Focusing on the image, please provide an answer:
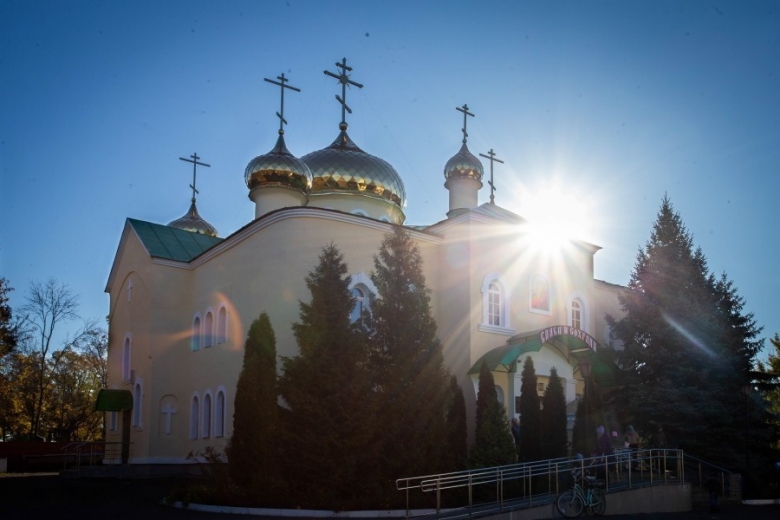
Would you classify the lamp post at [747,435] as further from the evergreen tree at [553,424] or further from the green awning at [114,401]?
the green awning at [114,401]

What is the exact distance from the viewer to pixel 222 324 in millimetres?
23016

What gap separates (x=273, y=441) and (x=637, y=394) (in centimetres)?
997

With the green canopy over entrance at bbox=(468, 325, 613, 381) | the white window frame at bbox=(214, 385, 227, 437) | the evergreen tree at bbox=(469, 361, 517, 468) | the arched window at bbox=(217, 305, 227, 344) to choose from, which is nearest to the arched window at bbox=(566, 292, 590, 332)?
the green canopy over entrance at bbox=(468, 325, 613, 381)

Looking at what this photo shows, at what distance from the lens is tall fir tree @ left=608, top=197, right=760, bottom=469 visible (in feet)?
63.0

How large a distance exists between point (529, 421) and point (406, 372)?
4.24 meters

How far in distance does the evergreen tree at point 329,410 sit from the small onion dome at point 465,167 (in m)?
13.6

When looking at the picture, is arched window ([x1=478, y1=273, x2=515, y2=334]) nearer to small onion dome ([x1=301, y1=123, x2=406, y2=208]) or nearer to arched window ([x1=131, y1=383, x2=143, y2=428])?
small onion dome ([x1=301, y1=123, x2=406, y2=208])

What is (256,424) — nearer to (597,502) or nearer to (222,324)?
(597,502)

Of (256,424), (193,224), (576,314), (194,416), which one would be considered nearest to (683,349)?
(576,314)

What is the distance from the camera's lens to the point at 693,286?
69.7 feet

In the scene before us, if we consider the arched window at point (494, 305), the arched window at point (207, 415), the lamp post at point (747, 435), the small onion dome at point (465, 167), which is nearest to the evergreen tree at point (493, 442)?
the arched window at point (494, 305)

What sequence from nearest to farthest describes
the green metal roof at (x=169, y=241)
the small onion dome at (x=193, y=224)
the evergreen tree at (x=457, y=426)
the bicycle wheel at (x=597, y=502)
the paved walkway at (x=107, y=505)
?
the paved walkway at (x=107, y=505), the bicycle wheel at (x=597, y=502), the evergreen tree at (x=457, y=426), the green metal roof at (x=169, y=241), the small onion dome at (x=193, y=224)

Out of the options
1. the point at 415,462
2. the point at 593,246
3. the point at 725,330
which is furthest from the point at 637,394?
the point at 415,462

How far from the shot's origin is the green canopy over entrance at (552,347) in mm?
20484
